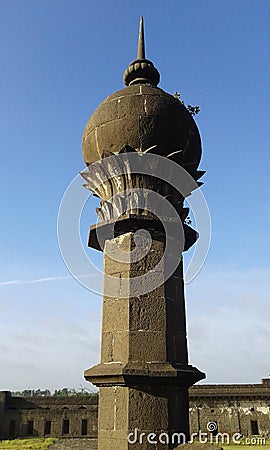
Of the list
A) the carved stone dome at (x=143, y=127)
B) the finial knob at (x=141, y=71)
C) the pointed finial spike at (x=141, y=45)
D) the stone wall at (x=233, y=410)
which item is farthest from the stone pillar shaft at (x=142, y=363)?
the stone wall at (x=233, y=410)

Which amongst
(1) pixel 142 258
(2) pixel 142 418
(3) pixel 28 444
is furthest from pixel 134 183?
(3) pixel 28 444

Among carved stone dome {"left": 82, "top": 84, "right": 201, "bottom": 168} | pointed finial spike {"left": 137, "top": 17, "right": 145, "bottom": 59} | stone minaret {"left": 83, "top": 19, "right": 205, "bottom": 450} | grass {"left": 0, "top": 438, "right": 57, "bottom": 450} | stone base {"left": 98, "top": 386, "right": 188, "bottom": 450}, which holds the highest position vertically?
pointed finial spike {"left": 137, "top": 17, "right": 145, "bottom": 59}

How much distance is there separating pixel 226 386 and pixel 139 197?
111 ft

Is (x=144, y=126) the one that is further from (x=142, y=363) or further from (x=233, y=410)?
(x=233, y=410)

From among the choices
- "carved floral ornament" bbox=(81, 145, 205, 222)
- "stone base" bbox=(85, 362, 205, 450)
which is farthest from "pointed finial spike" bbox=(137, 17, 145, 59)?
"stone base" bbox=(85, 362, 205, 450)

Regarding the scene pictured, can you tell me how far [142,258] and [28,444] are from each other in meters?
34.3

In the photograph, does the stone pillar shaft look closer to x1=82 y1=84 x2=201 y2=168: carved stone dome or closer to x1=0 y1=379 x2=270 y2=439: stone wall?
x1=82 y1=84 x2=201 y2=168: carved stone dome

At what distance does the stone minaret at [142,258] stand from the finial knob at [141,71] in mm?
255

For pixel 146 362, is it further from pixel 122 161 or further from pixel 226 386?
pixel 226 386

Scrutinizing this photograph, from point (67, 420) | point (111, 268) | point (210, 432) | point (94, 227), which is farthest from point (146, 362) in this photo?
point (67, 420)

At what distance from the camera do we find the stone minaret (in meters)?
4.50

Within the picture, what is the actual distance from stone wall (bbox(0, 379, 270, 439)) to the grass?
1649 mm

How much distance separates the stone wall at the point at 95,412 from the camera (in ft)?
110

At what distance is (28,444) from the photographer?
34.0 m
